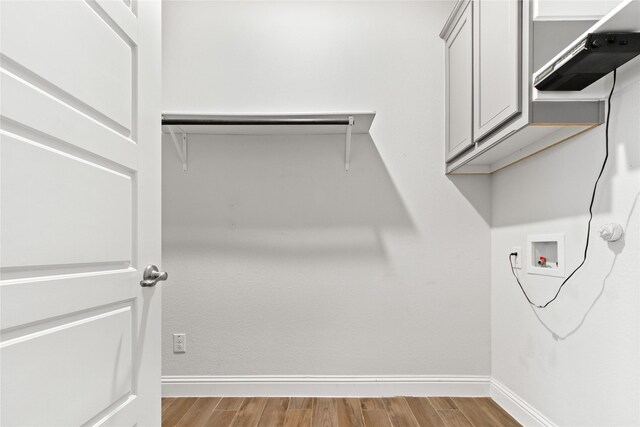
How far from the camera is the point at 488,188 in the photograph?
237cm

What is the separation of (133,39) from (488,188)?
2064mm

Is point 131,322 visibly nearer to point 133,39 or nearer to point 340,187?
point 133,39

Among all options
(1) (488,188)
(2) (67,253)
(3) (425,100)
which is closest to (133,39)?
(2) (67,253)

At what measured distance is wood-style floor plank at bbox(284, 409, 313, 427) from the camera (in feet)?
6.37

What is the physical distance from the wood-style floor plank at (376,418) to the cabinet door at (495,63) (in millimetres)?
1499

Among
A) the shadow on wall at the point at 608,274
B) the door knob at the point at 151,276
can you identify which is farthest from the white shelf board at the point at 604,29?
the door knob at the point at 151,276

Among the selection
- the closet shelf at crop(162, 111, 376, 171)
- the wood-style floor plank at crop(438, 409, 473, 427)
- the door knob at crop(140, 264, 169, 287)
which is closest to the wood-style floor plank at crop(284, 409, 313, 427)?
the wood-style floor plank at crop(438, 409, 473, 427)

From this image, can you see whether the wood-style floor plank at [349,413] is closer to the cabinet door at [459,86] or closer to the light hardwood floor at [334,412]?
the light hardwood floor at [334,412]

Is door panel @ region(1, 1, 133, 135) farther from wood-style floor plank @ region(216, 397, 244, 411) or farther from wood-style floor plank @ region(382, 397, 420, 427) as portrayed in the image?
wood-style floor plank @ region(382, 397, 420, 427)

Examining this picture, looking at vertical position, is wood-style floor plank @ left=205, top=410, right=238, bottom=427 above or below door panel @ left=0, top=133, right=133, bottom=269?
below

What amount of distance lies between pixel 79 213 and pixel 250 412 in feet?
5.46

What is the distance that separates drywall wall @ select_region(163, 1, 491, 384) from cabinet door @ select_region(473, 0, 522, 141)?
0.52 meters

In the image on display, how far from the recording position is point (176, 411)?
2102 millimetres

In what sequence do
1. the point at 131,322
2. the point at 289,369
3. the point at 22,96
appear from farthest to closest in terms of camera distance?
1. the point at 289,369
2. the point at 131,322
3. the point at 22,96
